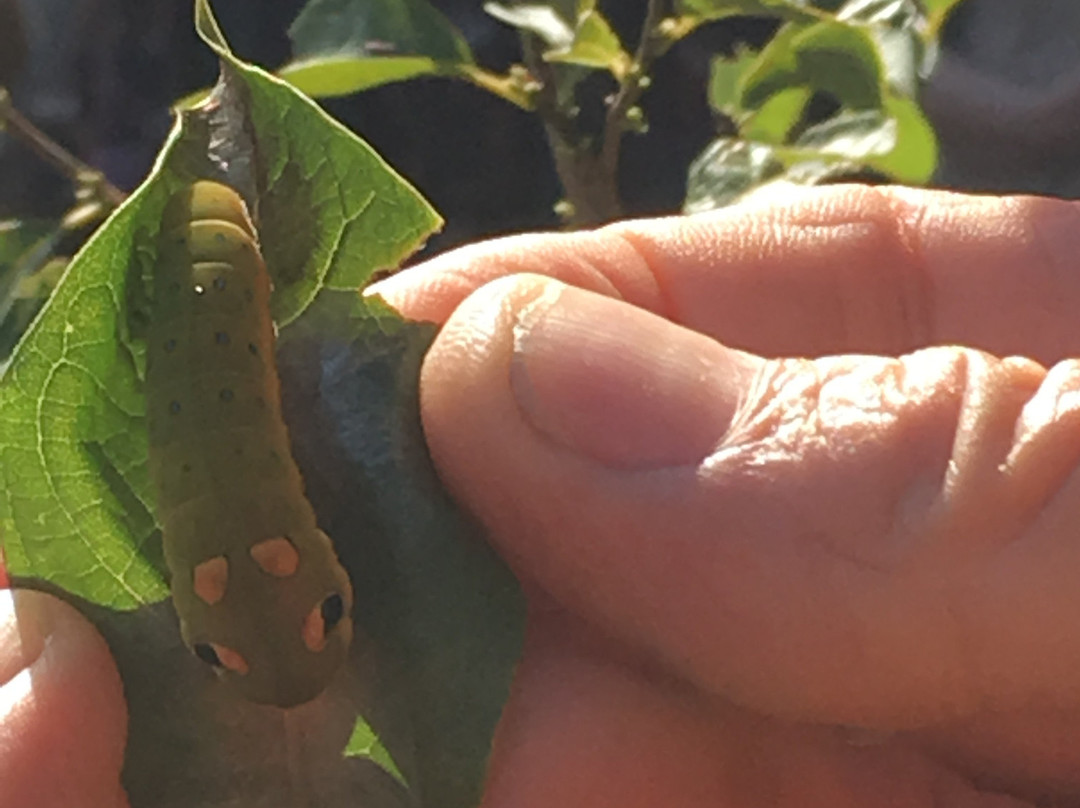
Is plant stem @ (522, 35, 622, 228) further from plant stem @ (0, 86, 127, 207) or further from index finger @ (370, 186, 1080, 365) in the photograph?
plant stem @ (0, 86, 127, 207)

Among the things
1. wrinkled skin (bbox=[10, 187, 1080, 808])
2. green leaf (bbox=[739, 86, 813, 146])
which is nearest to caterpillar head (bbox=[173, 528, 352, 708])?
wrinkled skin (bbox=[10, 187, 1080, 808])

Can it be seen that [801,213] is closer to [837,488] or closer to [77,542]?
[837,488]

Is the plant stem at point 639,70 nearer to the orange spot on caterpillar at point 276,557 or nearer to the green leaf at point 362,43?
the green leaf at point 362,43

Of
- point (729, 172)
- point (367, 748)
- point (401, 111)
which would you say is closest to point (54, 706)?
point (367, 748)

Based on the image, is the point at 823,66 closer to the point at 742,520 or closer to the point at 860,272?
the point at 860,272

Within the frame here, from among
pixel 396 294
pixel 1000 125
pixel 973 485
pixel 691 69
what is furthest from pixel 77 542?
pixel 1000 125

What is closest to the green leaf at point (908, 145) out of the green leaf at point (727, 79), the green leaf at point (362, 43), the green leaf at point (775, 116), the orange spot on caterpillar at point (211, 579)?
the green leaf at point (775, 116)
